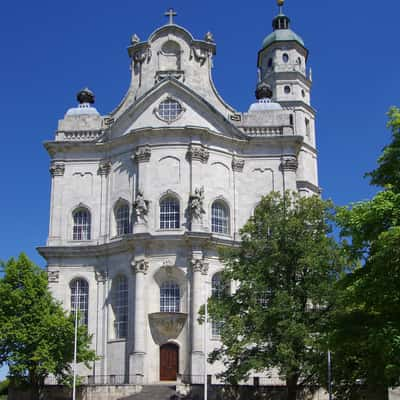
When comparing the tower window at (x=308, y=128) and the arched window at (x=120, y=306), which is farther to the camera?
the tower window at (x=308, y=128)

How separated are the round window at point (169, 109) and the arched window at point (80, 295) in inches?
507

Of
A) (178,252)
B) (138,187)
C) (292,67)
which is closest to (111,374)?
(178,252)

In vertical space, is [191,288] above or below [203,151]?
below

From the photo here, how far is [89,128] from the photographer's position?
5369cm

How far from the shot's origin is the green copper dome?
68.8 m

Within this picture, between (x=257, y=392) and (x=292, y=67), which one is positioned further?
(x=292, y=67)

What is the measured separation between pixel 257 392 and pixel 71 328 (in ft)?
35.5

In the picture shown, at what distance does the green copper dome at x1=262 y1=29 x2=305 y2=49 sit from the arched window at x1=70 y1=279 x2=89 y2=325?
31.6 m

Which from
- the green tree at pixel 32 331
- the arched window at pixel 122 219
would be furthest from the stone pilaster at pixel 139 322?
the green tree at pixel 32 331

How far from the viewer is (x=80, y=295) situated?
50.2 metres

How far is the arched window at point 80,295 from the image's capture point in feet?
163

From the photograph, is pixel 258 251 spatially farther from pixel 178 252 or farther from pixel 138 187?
pixel 138 187

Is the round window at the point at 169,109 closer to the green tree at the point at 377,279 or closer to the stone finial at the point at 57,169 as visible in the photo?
the stone finial at the point at 57,169

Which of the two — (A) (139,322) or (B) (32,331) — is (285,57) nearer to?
(A) (139,322)
